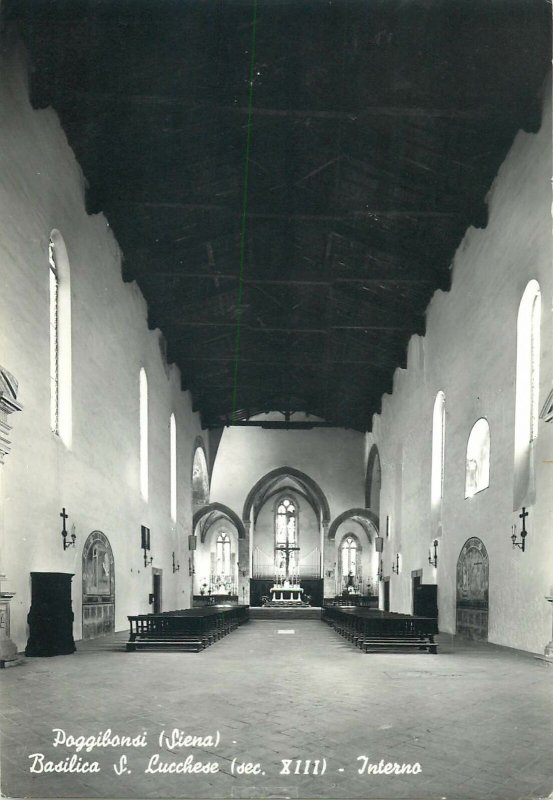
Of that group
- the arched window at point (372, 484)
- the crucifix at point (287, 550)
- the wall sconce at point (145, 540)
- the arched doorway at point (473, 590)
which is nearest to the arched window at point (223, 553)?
the crucifix at point (287, 550)

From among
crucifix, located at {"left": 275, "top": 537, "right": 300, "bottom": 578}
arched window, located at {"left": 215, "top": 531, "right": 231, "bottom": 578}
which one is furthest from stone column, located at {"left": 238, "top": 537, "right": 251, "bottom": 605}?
arched window, located at {"left": 215, "top": 531, "right": 231, "bottom": 578}

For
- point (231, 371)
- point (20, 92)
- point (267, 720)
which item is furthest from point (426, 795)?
point (231, 371)

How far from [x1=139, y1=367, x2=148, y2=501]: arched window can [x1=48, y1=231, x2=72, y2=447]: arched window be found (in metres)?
6.22

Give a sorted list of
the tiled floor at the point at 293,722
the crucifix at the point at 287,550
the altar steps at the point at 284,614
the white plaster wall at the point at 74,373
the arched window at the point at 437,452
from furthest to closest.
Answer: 1. the crucifix at the point at 287,550
2. the altar steps at the point at 284,614
3. the arched window at the point at 437,452
4. the white plaster wall at the point at 74,373
5. the tiled floor at the point at 293,722

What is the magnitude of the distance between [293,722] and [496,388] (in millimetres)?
8568

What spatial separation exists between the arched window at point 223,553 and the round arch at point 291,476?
24.5ft

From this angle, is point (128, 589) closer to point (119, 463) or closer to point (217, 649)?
point (119, 463)

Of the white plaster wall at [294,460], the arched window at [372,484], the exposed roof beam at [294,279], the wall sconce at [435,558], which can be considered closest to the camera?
the exposed roof beam at [294,279]

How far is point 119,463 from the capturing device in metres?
16.0

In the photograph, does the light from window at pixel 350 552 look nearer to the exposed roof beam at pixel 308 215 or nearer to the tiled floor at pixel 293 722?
the exposed roof beam at pixel 308 215

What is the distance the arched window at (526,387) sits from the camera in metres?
11.5

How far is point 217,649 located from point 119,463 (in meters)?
5.32

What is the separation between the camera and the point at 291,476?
3195 cm

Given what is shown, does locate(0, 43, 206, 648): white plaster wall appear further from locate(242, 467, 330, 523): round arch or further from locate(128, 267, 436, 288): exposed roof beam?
locate(242, 467, 330, 523): round arch
